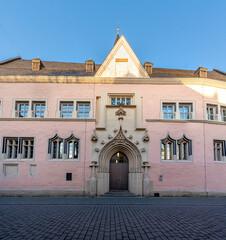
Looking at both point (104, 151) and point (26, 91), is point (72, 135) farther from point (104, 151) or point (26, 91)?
point (26, 91)

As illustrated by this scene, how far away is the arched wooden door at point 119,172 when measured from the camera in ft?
46.7

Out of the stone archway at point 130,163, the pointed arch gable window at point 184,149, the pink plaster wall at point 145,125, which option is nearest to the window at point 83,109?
the pink plaster wall at point 145,125

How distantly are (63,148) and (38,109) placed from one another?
3.65 metres

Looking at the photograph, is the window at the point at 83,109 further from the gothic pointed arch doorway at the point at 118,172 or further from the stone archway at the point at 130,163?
the gothic pointed arch doorway at the point at 118,172

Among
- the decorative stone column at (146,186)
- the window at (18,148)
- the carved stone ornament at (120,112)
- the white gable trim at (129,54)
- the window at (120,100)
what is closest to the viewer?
the decorative stone column at (146,186)

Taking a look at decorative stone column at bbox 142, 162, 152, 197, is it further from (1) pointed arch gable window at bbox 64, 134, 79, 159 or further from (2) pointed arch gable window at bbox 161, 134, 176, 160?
(1) pointed arch gable window at bbox 64, 134, 79, 159

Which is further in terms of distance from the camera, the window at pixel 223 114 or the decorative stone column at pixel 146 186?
the window at pixel 223 114

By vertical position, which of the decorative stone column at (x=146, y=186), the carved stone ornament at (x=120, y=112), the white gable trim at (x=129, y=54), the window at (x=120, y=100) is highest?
the white gable trim at (x=129, y=54)

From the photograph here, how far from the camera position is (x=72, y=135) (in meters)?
13.8

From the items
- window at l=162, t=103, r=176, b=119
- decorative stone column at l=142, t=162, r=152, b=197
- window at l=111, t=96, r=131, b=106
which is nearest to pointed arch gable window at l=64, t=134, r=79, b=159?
window at l=111, t=96, r=131, b=106

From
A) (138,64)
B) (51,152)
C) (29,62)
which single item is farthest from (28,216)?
(29,62)

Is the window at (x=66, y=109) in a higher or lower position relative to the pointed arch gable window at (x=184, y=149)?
higher

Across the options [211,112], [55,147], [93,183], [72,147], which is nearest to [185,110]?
[211,112]

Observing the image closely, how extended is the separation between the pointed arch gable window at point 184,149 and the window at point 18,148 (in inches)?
417
